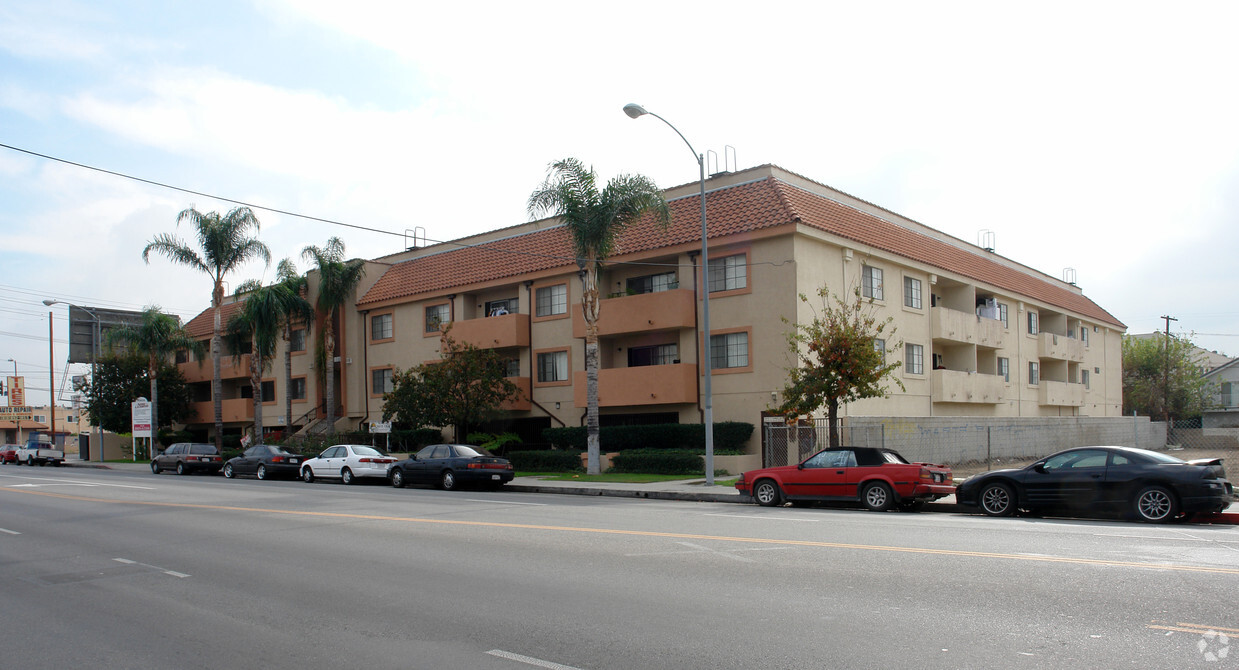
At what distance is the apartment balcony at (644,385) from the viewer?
29.0 m

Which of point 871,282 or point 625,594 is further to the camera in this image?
point 871,282

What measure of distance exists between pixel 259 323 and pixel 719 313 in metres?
22.9

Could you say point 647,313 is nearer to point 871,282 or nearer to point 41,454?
point 871,282

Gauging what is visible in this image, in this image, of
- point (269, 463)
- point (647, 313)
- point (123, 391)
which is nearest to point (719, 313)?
point (647, 313)

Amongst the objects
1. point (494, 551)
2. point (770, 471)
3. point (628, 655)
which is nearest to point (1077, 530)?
point (770, 471)

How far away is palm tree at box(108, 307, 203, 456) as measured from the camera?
47.6m

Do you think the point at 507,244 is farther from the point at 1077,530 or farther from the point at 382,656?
the point at 382,656

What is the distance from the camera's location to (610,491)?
914 inches

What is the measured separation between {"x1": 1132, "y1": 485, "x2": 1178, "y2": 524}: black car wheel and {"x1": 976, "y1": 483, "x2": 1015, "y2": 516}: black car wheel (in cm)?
195

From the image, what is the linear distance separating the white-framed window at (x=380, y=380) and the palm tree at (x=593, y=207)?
16.8m

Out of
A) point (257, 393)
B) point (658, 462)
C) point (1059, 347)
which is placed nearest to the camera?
point (658, 462)

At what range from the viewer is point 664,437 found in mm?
28703

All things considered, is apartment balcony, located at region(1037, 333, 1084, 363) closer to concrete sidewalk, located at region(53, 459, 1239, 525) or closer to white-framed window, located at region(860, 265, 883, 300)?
white-framed window, located at region(860, 265, 883, 300)

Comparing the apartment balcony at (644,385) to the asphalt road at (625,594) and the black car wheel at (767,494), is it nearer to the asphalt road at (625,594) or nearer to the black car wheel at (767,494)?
the black car wheel at (767,494)
